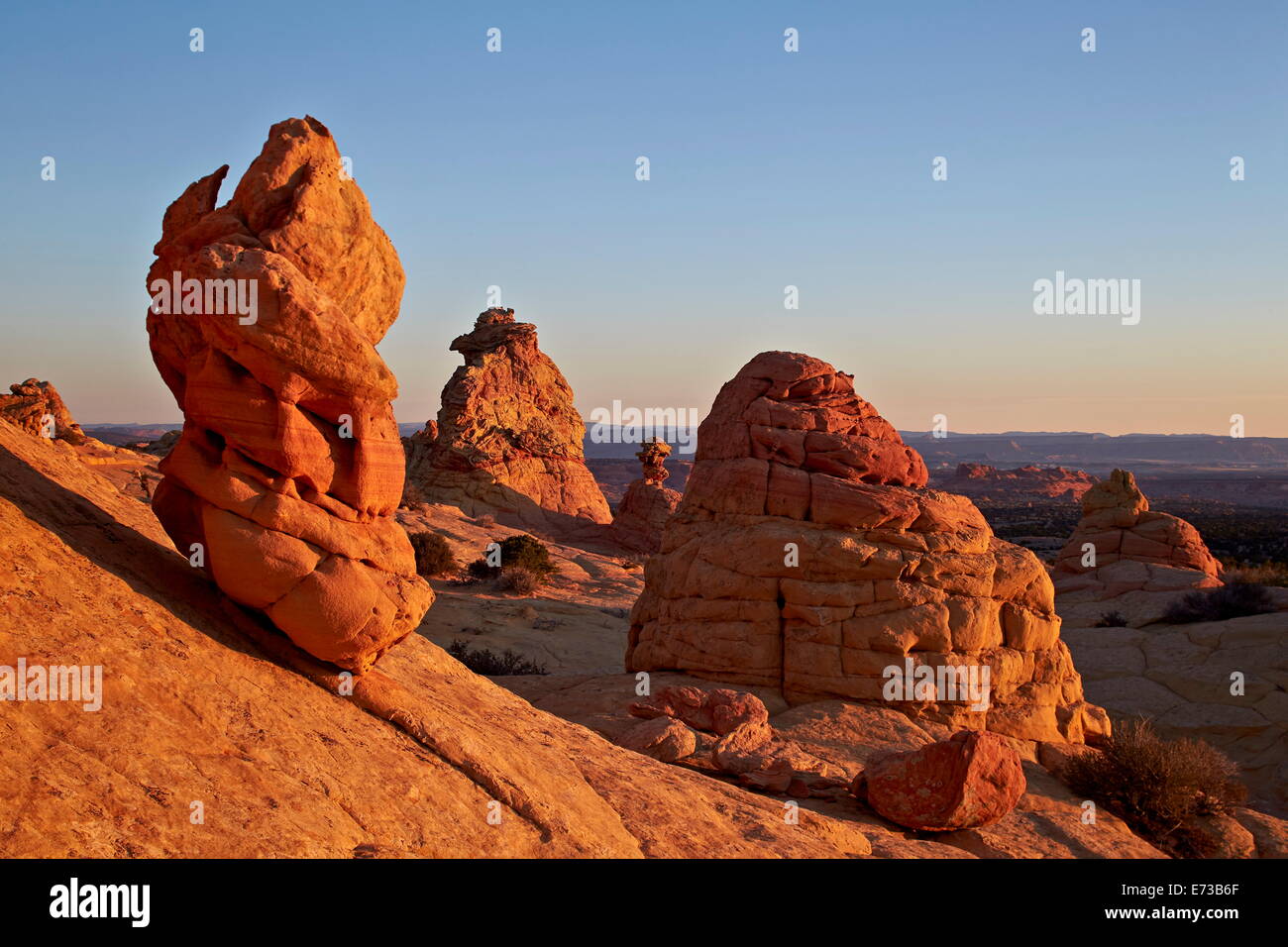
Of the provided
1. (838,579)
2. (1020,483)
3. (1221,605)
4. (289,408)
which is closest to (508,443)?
(1221,605)

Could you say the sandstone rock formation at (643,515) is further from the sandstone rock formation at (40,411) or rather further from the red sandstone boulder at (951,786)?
the red sandstone boulder at (951,786)

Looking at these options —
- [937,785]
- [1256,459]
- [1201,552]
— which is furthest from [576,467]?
[1256,459]

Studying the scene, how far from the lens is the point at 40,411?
24.5 meters

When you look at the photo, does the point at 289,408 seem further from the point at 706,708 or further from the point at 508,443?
the point at 508,443

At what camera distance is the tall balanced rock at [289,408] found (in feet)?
17.9

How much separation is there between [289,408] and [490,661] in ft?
33.5

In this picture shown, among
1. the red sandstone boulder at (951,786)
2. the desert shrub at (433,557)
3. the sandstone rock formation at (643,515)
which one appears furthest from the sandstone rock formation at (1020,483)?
the red sandstone boulder at (951,786)

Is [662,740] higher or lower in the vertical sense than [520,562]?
higher

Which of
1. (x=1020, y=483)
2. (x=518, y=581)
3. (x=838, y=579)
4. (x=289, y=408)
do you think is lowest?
(x=1020, y=483)

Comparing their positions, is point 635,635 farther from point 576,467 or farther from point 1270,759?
point 576,467

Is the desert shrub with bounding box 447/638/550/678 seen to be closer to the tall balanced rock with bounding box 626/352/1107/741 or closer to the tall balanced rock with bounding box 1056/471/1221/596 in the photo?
the tall balanced rock with bounding box 626/352/1107/741

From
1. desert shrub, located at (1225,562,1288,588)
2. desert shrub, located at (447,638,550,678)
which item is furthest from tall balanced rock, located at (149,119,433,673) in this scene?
desert shrub, located at (1225,562,1288,588)

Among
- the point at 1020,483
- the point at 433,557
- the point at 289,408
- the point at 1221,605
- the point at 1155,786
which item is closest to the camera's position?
the point at 289,408

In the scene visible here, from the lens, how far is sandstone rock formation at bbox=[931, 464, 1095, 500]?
9081cm
